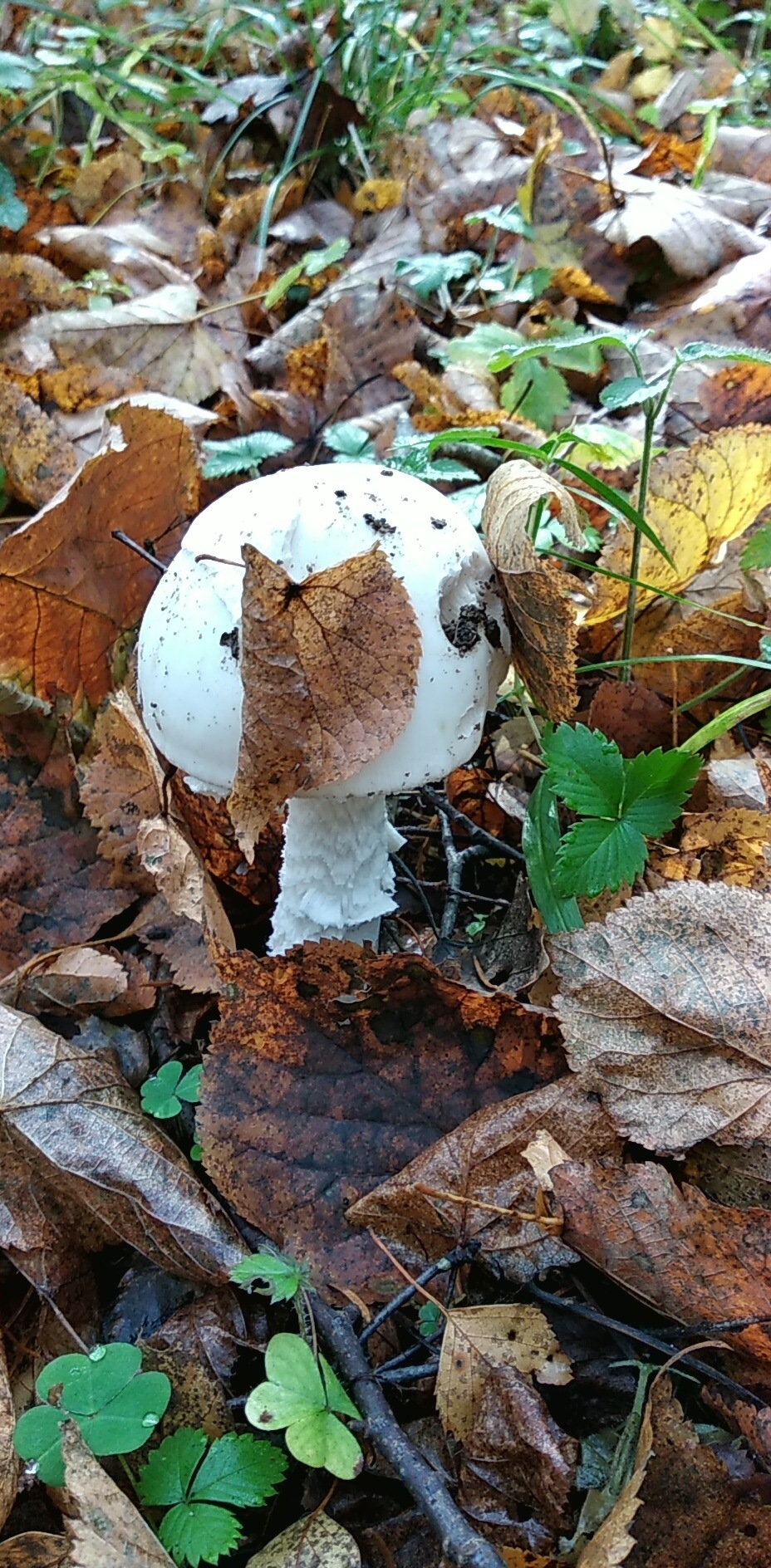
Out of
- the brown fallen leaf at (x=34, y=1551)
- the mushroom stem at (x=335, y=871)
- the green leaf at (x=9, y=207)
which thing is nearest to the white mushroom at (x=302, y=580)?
the mushroom stem at (x=335, y=871)

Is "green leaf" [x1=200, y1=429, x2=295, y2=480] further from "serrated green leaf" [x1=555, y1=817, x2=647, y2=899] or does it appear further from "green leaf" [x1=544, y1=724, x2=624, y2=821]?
"serrated green leaf" [x1=555, y1=817, x2=647, y2=899]

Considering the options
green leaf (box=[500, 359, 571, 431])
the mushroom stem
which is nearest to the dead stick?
the mushroom stem

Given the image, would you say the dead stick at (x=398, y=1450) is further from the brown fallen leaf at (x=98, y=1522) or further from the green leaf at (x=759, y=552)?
the green leaf at (x=759, y=552)

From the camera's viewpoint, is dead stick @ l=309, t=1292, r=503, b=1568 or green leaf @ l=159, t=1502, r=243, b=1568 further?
green leaf @ l=159, t=1502, r=243, b=1568

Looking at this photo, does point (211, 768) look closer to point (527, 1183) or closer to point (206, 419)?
point (527, 1183)

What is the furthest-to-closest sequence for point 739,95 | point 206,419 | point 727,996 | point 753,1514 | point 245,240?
1. point 739,95
2. point 245,240
3. point 206,419
4. point 727,996
5. point 753,1514

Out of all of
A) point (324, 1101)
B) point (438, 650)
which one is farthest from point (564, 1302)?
point (438, 650)

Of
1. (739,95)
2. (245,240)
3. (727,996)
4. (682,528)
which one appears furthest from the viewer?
(739,95)
